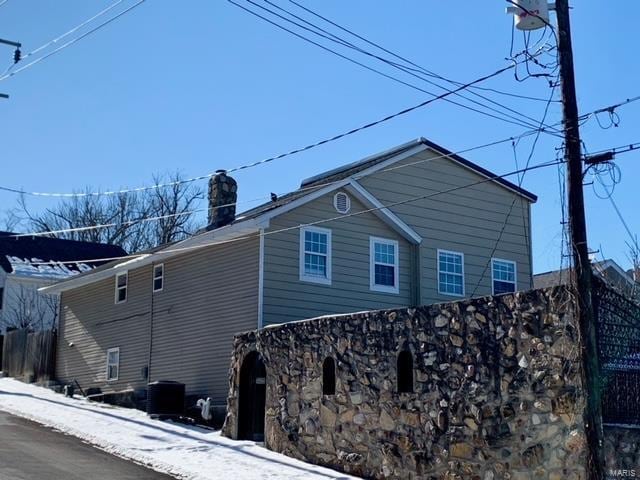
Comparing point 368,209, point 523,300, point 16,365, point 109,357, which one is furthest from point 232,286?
point 16,365

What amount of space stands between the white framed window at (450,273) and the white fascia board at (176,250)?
5.94 meters

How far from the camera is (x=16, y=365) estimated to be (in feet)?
104

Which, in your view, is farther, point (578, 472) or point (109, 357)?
point (109, 357)

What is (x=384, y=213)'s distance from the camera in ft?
72.7

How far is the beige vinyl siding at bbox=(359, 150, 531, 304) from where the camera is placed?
2292 centimetres

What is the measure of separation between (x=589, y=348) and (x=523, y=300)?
126cm

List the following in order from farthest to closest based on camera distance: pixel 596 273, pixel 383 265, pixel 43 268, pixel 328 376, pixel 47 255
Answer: pixel 47 255, pixel 43 268, pixel 383 265, pixel 328 376, pixel 596 273

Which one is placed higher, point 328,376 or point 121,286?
point 121,286

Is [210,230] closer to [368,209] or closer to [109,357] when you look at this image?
[368,209]

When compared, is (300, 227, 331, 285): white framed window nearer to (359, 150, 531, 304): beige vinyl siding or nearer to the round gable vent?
the round gable vent

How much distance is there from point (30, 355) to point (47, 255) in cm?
1323

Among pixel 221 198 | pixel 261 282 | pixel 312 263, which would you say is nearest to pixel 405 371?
pixel 261 282

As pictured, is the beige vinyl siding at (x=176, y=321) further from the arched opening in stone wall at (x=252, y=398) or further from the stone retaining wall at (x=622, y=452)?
the stone retaining wall at (x=622, y=452)

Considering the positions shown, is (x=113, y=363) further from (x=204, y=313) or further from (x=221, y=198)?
(x=221, y=198)
